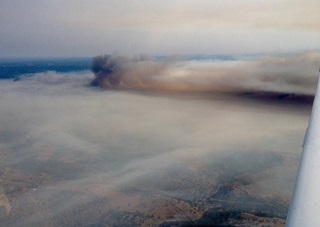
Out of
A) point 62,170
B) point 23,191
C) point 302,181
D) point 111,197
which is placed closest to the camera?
point 302,181

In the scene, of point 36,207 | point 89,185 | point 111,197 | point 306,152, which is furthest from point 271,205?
point 306,152

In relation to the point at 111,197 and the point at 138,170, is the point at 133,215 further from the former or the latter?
the point at 138,170

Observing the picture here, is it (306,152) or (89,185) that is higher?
(306,152)

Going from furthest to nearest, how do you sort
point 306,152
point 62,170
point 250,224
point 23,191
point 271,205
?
1. point 62,170
2. point 23,191
3. point 271,205
4. point 250,224
5. point 306,152

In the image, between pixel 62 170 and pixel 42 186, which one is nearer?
pixel 42 186

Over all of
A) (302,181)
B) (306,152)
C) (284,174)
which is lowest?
(284,174)

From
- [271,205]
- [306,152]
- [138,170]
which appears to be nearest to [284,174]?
[271,205]
